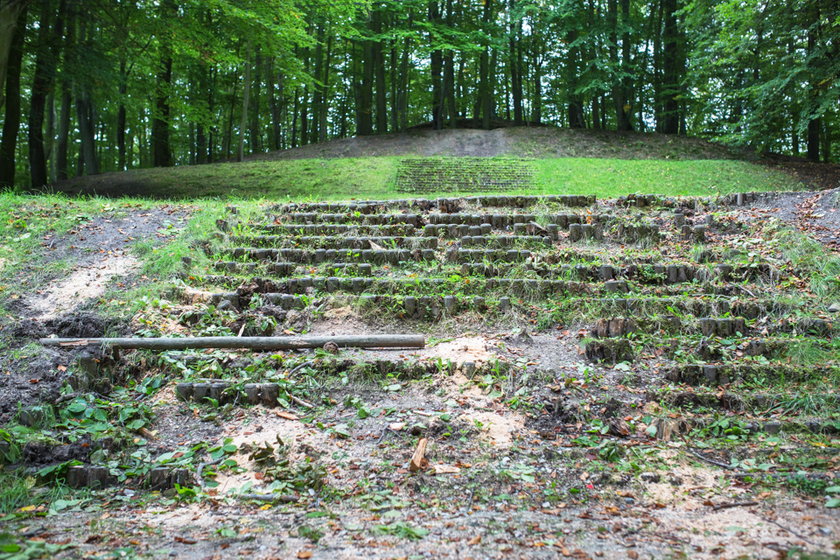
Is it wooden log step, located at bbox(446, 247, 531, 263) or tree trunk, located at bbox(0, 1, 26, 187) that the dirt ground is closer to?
wooden log step, located at bbox(446, 247, 531, 263)

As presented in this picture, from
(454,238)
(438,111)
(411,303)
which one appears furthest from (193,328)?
(438,111)

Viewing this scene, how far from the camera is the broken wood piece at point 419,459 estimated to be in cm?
337

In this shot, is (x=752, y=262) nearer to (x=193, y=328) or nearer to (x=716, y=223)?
(x=716, y=223)

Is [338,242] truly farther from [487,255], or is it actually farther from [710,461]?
[710,461]

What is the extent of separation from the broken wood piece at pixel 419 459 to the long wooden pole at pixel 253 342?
1548 millimetres

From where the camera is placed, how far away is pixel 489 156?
17.8 metres

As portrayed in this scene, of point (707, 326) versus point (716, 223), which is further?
point (716, 223)

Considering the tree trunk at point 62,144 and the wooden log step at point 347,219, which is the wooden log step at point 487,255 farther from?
the tree trunk at point 62,144

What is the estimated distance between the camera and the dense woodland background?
1225 cm

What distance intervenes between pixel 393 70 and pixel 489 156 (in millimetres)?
8900

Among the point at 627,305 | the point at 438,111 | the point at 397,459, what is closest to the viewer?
the point at 397,459

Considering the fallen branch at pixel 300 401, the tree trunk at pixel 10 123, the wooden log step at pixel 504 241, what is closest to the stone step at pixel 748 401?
the fallen branch at pixel 300 401

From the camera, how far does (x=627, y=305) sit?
219 inches

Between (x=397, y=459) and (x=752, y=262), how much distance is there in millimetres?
4888
